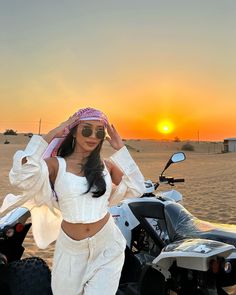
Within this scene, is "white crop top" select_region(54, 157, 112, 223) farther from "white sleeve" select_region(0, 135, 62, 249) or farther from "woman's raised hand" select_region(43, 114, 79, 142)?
"woman's raised hand" select_region(43, 114, 79, 142)

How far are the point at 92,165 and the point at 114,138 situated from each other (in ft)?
1.26

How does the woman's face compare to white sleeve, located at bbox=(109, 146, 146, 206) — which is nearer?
the woman's face

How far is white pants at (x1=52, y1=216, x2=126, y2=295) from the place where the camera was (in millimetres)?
2717

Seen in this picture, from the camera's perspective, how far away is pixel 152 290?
3.14 meters

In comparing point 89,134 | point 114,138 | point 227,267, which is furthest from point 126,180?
point 227,267

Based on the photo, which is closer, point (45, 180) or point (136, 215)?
point (45, 180)

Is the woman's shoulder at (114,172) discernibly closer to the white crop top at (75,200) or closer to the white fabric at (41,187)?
the white fabric at (41,187)

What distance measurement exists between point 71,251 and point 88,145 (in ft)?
2.21

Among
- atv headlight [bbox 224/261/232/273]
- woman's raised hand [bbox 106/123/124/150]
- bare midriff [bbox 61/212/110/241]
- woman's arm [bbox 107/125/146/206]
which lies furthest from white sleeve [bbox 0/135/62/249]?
atv headlight [bbox 224/261/232/273]

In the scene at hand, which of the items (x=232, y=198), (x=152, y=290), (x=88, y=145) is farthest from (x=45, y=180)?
(x=232, y=198)

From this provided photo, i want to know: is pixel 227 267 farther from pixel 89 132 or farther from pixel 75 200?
pixel 89 132

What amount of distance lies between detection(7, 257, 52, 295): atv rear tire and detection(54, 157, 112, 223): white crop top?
596mm

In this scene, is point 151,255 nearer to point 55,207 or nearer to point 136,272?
point 136,272

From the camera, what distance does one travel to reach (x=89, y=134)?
2.96 meters
